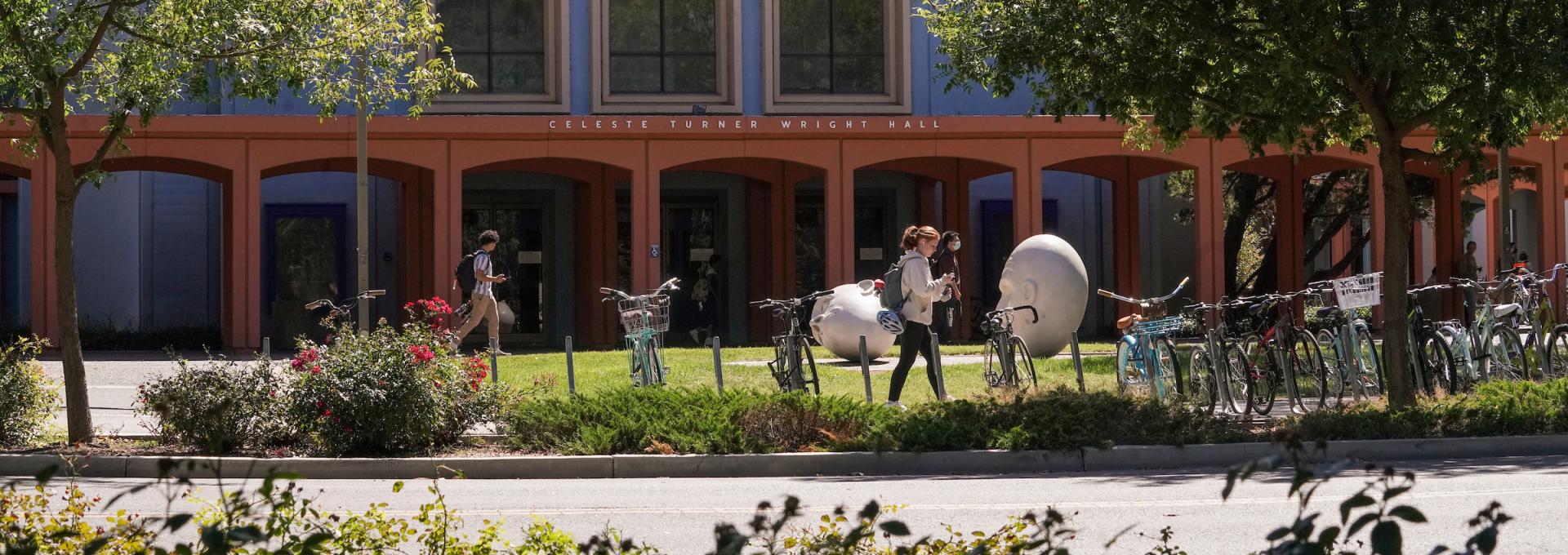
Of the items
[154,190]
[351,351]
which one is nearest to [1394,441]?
[351,351]

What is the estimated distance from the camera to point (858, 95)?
1187 inches

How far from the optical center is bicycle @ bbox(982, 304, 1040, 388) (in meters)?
14.8

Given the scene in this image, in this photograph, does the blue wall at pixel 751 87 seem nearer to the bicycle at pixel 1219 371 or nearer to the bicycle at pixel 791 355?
the bicycle at pixel 791 355

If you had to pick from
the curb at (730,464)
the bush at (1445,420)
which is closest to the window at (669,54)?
the bush at (1445,420)

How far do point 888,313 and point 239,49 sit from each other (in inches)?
217

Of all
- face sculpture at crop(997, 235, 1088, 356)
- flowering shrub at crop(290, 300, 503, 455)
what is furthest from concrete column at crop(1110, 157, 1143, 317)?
flowering shrub at crop(290, 300, 503, 455)

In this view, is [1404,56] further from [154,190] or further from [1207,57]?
[154,190]

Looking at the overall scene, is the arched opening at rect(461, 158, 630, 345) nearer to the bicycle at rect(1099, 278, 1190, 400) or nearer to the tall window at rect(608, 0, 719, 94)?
the tall window at rect(608, 0, 719, 94)

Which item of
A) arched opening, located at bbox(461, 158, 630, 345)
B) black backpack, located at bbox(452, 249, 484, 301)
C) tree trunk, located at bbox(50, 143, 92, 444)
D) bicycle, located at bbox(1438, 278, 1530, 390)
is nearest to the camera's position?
tree trunk, located at bbox(50, 143, 92, 444)

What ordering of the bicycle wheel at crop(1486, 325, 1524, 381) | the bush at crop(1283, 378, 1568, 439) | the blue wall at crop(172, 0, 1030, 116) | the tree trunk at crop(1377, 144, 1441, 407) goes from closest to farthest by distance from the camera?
the bush at crop(1283, 378, 1568, 439), the tree trunk at crop(1377, 144, 1441, 407), the bicycle wheel at crop(1486, 325, 1524, 381), the blue wall at crop(172, 0, 1030, 116)

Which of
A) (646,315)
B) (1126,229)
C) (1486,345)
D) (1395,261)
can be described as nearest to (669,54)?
(1126,229)

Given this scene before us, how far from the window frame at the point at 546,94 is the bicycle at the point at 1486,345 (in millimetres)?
17472

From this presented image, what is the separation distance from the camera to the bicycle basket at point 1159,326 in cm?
1372

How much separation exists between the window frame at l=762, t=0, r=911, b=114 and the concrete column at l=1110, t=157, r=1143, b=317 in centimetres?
398
